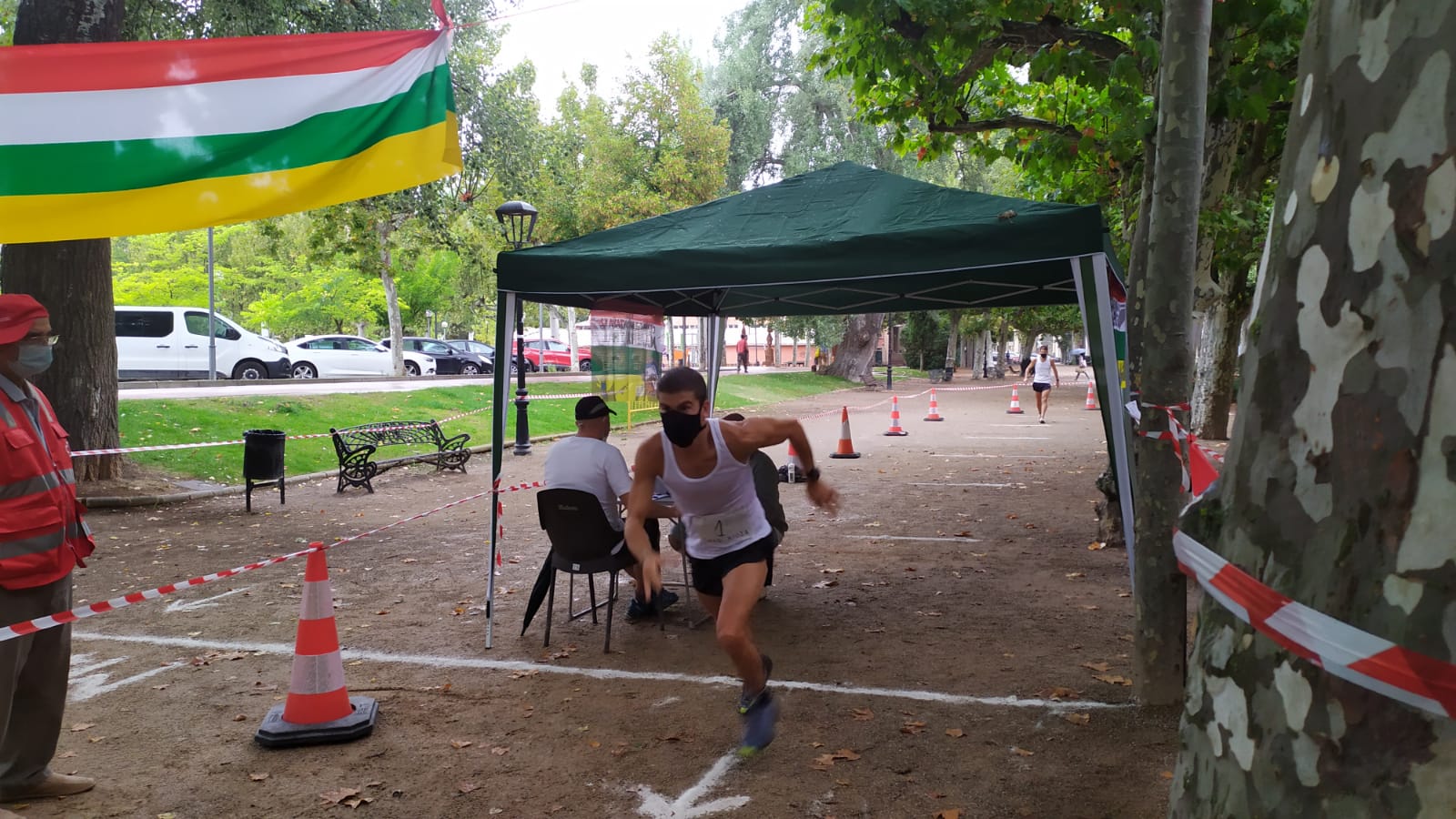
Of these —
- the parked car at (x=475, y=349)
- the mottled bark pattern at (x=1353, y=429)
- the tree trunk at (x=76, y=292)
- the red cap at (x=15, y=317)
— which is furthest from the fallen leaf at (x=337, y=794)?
the parked car at (x=475, y=349)

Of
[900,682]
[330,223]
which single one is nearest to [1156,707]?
[900,682]

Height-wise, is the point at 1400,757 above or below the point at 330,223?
below

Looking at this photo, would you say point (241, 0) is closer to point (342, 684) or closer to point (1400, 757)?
point (342, 684)

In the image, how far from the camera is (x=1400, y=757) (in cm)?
142

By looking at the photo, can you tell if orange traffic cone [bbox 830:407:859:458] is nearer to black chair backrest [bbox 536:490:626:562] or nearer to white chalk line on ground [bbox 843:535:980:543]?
white chalk line on ground [bbox 843:535:980:543]

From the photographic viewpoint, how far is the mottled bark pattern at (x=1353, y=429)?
140 centimetres

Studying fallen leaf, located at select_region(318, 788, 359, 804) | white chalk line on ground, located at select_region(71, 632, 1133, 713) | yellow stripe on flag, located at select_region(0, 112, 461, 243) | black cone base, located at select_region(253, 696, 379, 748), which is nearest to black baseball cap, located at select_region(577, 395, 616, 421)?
white chalk line on ground, located at select_region(71, 632, 1133, 713)

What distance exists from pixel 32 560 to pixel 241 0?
1249 cm

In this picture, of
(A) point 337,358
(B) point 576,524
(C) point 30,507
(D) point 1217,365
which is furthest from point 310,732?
(A) point 337,358

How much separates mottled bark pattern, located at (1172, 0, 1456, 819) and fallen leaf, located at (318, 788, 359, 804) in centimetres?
343

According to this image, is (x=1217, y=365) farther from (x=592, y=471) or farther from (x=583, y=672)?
(x=583, y=672)

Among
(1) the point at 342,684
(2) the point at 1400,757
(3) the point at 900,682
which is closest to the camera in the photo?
(2) the point at 1400,757

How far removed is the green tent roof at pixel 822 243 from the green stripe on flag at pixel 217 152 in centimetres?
142

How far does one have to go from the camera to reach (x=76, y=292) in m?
10.5
